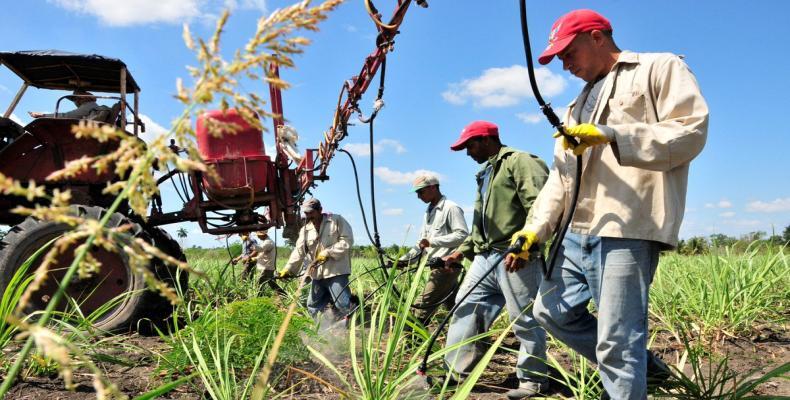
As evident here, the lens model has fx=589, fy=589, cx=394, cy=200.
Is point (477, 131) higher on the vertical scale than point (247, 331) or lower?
higher

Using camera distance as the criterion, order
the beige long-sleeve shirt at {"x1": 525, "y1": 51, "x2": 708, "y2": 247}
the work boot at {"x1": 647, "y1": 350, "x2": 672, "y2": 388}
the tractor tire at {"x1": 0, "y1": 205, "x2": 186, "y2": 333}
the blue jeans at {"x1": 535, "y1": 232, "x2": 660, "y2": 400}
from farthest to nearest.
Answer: the tractor tire at {"x1": 0, "y1": 205, "x2": 186, "y2": 333}
the work boot at {"x1": 647, "y1": 350, "x2": 672, "y2": 388}
the blue jeans at {"x1": 535, "y1": 232, "x2": 660, "y2": 400}
the beige long-sleeve shirt at {"x1": 525, "y1": 51, "x2": 708, "y2": 247}

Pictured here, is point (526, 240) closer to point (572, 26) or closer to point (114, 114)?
point (572, 26)

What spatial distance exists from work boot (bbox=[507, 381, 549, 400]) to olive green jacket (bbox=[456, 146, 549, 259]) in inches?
32.4

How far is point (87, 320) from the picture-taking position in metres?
3.20

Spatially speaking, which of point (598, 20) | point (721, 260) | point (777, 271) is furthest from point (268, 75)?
point (777, 271)

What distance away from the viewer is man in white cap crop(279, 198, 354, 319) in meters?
6.16

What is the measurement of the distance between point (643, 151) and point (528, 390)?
1606 mm

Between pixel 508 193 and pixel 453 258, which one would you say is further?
pixel 453 258

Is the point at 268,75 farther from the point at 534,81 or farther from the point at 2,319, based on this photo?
the point at 2,319

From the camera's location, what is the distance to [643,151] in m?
2.06

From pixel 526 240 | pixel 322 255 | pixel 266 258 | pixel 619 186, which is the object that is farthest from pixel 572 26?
pixel 266 258

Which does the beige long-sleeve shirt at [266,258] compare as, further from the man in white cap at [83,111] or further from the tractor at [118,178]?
the man in white cap at [83,111]

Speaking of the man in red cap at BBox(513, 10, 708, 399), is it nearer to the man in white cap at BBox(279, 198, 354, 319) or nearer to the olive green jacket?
the olive green jacket

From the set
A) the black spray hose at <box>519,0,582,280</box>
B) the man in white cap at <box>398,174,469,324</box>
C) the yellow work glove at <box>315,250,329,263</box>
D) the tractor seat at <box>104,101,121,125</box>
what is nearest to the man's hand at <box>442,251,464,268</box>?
the man in white cap at <box>398,174,469,324</box>
